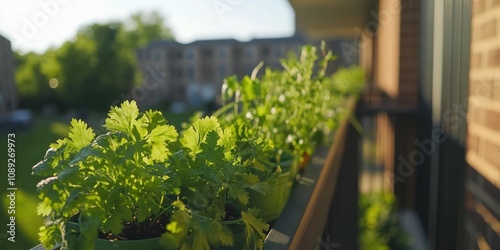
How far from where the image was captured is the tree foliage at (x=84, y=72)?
2720cm

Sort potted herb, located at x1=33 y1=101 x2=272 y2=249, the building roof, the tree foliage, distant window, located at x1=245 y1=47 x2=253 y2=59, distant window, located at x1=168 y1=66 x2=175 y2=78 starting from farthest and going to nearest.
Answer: distant window, located at x1=168 y1=66 x2=175 y2=78, distant window, located at x1=245 y1=47 x2=253 y2=59, the building roof, the tree foliage, potted herb, located at x1=33 y1=101 x2=272 y2=249

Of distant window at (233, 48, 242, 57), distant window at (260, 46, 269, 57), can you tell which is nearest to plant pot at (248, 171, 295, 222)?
distant window at (260, 46, 269, 57)

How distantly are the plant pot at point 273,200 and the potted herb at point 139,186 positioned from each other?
158mm

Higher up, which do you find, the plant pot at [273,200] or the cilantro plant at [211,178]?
the cilantro plant at [211,178]

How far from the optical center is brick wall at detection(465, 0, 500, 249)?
4.93 ft

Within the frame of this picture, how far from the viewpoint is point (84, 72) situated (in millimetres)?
28391

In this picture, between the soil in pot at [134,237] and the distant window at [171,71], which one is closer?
the soil in pot at [134,237]

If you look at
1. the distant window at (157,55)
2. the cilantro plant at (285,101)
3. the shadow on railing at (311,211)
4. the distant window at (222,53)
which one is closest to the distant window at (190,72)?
the distant window at (222,53)

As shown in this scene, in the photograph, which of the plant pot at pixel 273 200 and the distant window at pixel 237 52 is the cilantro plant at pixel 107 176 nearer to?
the plant pot at pixel 273 200

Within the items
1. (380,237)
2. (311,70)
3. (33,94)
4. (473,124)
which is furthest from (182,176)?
(33,94)

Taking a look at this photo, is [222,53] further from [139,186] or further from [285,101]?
[139,186]

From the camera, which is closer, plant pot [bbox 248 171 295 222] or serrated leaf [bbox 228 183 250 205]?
serrated leaf [bbox 228 183 250 205]

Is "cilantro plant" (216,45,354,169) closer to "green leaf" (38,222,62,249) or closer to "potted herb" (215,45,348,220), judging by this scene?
"potted herb" (215,45,348,220)

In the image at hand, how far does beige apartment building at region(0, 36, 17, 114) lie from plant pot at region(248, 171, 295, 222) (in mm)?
1051
